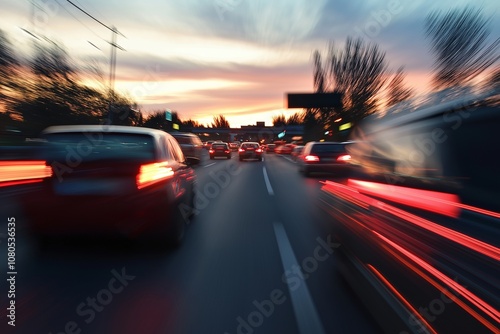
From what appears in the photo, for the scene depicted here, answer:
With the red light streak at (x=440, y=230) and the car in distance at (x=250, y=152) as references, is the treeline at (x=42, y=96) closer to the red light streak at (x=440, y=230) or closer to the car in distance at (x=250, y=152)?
the car in distance at (x=250, y=152)

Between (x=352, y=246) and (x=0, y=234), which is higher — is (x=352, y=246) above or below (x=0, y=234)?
above

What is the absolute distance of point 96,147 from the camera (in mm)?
5242

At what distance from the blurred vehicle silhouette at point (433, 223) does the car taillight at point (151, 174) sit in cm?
253

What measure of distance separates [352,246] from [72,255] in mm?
3419

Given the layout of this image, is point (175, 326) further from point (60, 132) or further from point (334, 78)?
point (334, 78)

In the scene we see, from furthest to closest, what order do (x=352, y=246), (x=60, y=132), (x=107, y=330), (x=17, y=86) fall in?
(x=17, y=86) < (x=60, y=132) < (x=352, y=246) < (x=107, y=330)

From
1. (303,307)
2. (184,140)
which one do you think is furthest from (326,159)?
(303,307)

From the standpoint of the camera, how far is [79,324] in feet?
11.0

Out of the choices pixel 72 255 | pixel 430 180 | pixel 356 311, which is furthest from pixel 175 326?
pixel 72 255

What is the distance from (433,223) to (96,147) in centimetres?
404

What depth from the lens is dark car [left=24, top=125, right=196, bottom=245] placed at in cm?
498

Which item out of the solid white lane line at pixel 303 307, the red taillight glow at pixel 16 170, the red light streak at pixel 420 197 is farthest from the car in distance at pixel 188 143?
the red light streak at pixel 420 197

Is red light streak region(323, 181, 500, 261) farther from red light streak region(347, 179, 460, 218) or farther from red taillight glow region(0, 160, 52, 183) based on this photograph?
red taillight glow region(0, 160, 52, 183)

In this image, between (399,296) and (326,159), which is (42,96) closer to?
(326,159)
